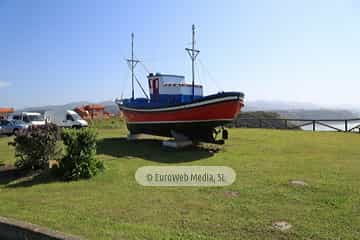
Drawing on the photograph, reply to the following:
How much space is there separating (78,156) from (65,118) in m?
18.5

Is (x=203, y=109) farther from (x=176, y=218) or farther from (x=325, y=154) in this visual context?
(x=176, y=218)

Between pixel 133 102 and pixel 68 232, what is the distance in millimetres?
11085

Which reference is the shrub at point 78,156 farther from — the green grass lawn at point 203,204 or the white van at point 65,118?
the white van at point 65,118

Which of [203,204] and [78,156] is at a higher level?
[78,156]

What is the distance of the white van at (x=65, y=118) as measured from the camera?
925 inches

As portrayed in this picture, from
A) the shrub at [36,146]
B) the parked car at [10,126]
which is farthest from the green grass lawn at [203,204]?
the parked car at [10,126]

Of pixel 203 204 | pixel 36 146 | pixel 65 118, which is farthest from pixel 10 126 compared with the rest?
pixel 203 204

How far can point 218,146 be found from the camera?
39.6 feet

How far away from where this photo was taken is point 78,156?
23.5 feet

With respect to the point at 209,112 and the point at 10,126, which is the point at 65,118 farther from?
the point at 209,112

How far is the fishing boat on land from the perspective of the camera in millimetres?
11102

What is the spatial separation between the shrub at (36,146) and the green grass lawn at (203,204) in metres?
0.65

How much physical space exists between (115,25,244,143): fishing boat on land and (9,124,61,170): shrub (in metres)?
5.10

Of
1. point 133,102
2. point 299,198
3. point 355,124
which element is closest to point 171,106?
point 133,102
